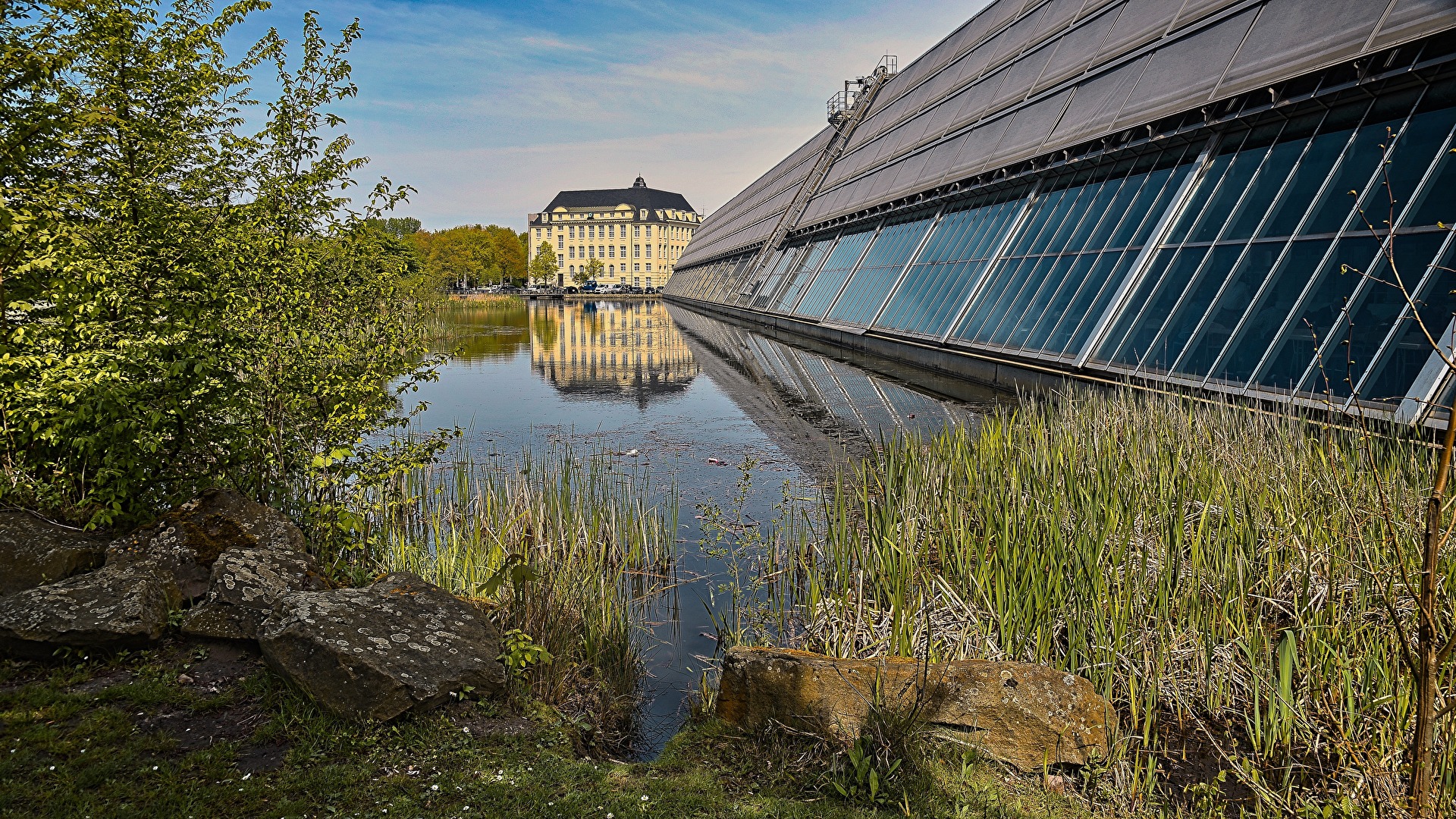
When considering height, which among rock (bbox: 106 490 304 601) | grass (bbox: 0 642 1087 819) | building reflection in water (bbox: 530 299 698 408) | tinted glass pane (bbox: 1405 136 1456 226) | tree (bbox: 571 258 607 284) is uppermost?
tree (bbox: 571 258 607 284)

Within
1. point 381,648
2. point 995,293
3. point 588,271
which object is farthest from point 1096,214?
point 588,271

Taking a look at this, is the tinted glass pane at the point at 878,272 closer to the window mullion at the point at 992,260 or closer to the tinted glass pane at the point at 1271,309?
the window mullion at the point at 992,260

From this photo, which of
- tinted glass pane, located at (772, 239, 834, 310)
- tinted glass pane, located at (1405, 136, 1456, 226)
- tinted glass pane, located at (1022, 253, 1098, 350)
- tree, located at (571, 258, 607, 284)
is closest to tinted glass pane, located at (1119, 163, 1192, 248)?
tinted glass pane, located at (1022, 253, 1098, 350)

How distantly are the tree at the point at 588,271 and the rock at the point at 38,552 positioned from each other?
143m

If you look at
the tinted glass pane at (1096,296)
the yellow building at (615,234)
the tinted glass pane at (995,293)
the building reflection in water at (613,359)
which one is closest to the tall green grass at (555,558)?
the tinted glass pane at (1096,296)

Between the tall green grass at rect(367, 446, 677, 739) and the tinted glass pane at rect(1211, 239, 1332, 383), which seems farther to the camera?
the tinted glass pane at rect(1211, 239, 1332, 383)

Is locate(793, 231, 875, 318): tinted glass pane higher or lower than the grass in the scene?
higher

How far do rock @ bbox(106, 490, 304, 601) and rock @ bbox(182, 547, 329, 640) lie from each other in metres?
0.27

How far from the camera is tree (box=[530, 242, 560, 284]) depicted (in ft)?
447

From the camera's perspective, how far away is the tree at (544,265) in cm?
13625

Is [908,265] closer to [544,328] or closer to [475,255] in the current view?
[544,328]

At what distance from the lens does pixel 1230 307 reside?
448 inches

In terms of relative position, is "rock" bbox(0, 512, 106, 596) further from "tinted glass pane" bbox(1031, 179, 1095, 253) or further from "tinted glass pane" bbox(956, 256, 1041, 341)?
"tinted glass pane" bbox(1031, 179, 1095, 253)

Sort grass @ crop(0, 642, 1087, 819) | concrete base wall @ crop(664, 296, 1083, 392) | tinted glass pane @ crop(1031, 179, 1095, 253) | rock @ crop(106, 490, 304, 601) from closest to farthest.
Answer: grass @ crop(0, 642, 1087, 819)
rock @ crop(106, 490, 304, 601)
concrete base wall @ crop(664, 296, 1083, 392)
tinted glass pane @ crop(1031, 179, 1095, 253)
